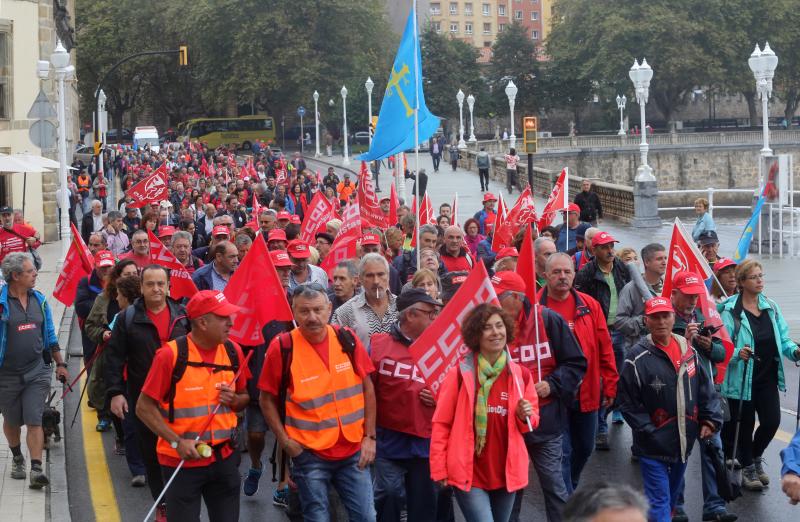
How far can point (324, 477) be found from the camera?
658cm

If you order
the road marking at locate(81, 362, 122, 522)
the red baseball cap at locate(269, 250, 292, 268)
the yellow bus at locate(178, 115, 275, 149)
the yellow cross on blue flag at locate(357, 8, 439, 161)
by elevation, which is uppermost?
the yellow bus at locate(178, 115, 275, 149)

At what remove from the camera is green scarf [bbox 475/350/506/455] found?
6246 millimetres

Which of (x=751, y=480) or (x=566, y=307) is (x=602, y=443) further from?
(x=566, y=307)

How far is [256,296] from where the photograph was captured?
26.6 feet

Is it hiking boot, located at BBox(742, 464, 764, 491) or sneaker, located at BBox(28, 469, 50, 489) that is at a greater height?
sneaker, located at BBox(28, 469, 50, 489)

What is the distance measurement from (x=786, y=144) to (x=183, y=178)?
45.3m

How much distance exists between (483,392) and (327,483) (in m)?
0.99

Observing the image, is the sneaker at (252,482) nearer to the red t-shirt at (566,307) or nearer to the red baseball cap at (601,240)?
the red t-shirt at (566,307)

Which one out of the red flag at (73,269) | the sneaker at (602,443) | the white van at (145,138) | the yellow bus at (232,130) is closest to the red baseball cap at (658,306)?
the sneaker at (602,443)

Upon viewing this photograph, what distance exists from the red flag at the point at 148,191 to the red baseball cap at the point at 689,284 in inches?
558

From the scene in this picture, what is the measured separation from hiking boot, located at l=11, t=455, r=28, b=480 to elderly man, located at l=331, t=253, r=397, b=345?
113 inches

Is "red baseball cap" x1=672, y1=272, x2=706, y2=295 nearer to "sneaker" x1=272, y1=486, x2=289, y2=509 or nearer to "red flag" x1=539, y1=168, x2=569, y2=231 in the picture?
"sneaker" x1=272, y1=486, x2=289, y2=509

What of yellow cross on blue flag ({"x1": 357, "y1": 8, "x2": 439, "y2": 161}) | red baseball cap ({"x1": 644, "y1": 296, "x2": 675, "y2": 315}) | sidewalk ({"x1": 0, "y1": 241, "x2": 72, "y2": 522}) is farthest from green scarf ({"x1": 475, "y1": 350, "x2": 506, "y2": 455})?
yellow cross on blue flag ({"x1": 357, "y1": 8, "x2": 439, "y2": 161})

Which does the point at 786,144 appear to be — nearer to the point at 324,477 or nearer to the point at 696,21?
the point at 696,21
